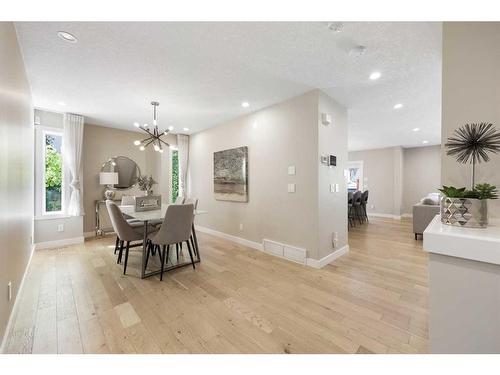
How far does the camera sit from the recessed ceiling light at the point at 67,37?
182cm

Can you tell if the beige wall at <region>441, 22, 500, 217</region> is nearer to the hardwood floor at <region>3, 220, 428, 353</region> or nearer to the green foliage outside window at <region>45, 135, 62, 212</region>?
the hardwood floor at <region>3, 220, 428, 353</region>

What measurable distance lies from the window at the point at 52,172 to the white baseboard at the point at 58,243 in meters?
0.58

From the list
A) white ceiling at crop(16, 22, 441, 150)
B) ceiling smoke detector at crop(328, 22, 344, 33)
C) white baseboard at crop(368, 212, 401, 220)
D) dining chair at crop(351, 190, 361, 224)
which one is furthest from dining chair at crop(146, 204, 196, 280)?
white baseboard at crop(368, 212, 401, 220)

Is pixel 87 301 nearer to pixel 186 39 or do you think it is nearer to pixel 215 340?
pixel 215 340

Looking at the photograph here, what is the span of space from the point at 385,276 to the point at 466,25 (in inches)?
100

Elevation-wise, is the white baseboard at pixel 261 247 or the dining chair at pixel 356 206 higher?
the dining chair at pixel 356 206

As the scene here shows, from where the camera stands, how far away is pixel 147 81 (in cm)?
268

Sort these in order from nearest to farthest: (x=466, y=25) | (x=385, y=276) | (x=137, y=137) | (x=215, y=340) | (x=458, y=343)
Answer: (x=458, y=343) < (x=466, y=25) < (x=215, y=340) < (x=385, y=276) < (x=137, y=137)

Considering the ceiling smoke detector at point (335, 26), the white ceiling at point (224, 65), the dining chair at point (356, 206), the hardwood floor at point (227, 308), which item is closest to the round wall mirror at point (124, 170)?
the white ceiling at point (224, 65)

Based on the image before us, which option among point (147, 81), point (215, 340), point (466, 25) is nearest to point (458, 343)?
point (215, 340)

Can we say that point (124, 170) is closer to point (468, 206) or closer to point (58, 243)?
point (58, 243)

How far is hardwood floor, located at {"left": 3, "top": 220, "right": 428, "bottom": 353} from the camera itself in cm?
151

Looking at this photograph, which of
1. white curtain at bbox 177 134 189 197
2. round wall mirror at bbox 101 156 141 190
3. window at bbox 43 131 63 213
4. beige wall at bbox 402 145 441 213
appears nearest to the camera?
window at bbox 43 131 63 213

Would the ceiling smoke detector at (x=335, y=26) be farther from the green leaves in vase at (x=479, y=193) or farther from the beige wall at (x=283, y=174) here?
the green leaves in vase at (x=479, y=193)
